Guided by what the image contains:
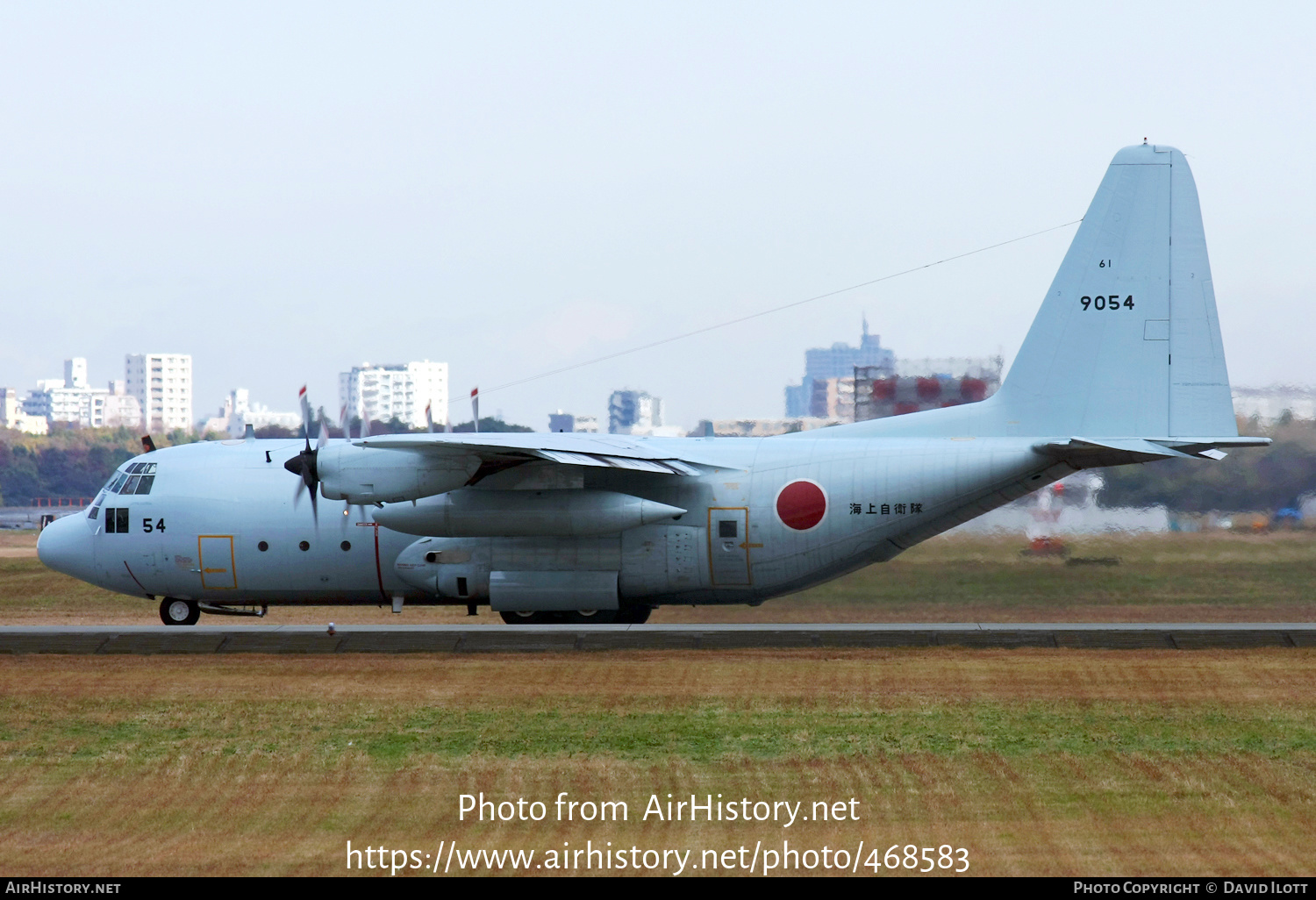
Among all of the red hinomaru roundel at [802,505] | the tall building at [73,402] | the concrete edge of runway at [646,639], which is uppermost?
the tall building at [73,402]

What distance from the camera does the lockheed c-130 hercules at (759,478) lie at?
2319 cm

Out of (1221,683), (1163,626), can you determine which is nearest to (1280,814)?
(1221,683)

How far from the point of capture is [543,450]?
73.8 ft

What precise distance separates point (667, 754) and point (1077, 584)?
45.0ft

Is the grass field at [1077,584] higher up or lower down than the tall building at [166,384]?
lower down

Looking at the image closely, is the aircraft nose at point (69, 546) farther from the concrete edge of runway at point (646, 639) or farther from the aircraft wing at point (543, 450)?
the aircraft wing at point (543, 450)

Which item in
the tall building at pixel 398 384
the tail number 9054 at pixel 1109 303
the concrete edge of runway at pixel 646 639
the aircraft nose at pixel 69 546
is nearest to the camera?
the concrete edge of runway at pixel 646 639

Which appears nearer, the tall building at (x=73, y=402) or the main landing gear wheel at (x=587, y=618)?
the main landing gear wheel at (x=587, y=618)

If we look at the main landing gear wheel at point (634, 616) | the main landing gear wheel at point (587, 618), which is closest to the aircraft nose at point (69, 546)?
the main landing gear wheel at point (587, 618)

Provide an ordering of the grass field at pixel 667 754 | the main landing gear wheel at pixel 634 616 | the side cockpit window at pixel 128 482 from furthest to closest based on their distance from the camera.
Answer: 1. the side cockpit window at pixel 128 482
2. the main landing gear wheel at pixel 634 616
3. the grass field at pixel 667 754

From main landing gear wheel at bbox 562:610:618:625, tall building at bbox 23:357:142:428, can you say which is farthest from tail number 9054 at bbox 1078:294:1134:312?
tall building at bbox 23:357:142:428

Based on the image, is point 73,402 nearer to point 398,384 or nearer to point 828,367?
point 398,384

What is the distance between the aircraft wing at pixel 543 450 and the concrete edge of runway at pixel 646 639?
2912 millimetres
